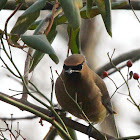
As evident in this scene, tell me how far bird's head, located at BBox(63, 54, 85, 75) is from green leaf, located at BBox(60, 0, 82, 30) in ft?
3.29

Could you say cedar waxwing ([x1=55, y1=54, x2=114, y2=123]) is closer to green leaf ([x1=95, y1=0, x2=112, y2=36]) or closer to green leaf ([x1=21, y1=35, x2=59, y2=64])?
green leaf ([x1=95, y1=0, x2=112, y2=36])

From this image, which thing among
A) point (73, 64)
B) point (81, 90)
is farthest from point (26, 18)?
point (81, 90)

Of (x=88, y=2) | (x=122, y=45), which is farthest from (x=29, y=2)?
(x=122, y=45)

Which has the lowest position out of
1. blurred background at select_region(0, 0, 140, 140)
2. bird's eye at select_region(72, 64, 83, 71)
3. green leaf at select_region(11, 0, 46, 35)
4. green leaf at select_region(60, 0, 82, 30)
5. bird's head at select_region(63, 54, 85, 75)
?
blurred background at select_region(0, 0, 140, 140)

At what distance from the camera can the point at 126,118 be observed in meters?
6.00

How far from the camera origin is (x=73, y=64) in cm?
296

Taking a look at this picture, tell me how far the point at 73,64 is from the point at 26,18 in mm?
847

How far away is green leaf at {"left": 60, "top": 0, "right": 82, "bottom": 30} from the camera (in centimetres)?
181

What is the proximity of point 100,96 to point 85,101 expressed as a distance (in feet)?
0.85

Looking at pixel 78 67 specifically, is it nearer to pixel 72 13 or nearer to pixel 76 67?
pixel 76 67

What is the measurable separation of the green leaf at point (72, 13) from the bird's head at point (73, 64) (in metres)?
1.00

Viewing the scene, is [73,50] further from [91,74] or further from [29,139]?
[29,139]

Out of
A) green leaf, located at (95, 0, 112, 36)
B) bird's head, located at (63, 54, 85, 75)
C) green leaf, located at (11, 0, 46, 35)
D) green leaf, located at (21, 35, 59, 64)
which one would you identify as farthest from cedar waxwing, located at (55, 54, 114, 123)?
green leaf, located at (21, 35, 59, 64)

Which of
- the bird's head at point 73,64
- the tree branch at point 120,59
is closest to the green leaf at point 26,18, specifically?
the bird's head at point 73,64
